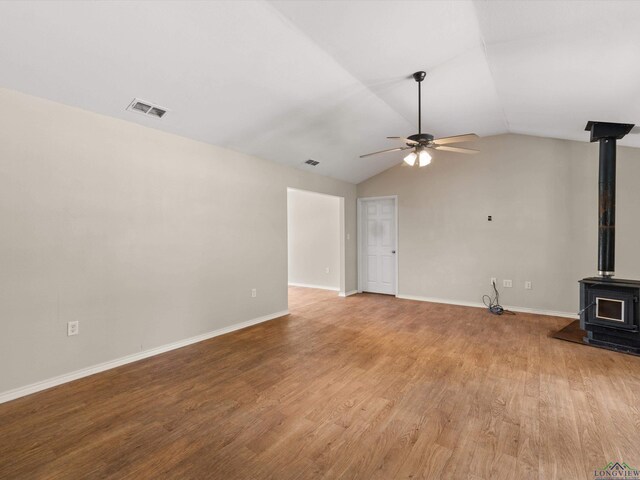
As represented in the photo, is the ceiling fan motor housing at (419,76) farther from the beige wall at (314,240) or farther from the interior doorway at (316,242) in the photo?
the beige wall at (314,240)

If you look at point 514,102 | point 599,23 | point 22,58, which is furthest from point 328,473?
point 514,102

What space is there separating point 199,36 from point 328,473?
3.05 m

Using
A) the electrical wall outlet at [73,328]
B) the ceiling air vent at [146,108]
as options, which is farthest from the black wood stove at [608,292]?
the electrical wall outlet at [73,328]

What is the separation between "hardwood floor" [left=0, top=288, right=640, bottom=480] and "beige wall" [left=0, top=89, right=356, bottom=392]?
431 millimetres

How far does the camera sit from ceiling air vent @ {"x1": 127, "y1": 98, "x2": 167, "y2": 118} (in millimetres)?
2976

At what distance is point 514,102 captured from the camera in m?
3.70

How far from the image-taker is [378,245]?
677 cm

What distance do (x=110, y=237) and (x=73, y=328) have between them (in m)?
0.89

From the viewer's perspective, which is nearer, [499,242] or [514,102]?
[514,102]

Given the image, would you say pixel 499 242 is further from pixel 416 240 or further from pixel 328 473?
pixel 328 473

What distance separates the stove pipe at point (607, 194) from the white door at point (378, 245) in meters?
3.31

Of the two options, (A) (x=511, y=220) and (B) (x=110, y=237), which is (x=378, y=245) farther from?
(B) (x=110, y=237)

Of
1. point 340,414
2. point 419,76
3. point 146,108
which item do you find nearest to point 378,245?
point 419,76

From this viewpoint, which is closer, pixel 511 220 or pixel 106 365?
pixel 106 365
